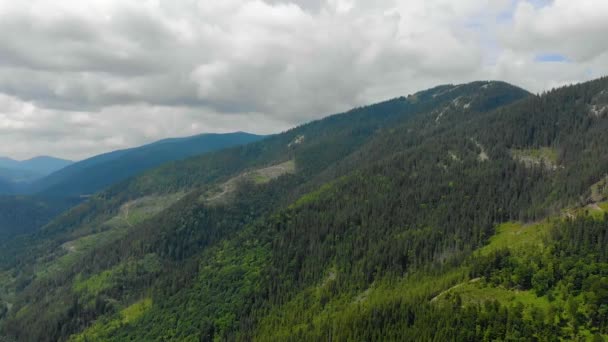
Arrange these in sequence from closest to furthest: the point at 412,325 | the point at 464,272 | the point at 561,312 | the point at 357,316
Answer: the point at 561,312, the point at 412,325, the point at 357,316, the point at 464,272

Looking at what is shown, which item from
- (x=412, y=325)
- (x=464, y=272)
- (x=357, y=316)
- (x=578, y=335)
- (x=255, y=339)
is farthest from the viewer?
(x=255, y=339)

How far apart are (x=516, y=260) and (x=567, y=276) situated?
21079 mm

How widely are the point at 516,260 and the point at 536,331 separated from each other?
43.8 metres

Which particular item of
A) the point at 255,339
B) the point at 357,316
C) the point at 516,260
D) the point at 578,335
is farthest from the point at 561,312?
the point at 255,339

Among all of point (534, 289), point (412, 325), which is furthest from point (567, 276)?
point (412, 325)

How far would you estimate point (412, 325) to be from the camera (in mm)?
153250

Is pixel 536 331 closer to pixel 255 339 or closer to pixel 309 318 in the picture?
pixel 309 318

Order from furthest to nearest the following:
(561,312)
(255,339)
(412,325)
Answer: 1. (255,339)
2. (412,325)
3. (561,312)

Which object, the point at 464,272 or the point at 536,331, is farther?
the point at 464,272

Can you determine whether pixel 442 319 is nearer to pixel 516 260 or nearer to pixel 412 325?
pixel 412 325

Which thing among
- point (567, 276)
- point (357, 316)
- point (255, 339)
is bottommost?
point (255, 339)

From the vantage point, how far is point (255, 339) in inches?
7692

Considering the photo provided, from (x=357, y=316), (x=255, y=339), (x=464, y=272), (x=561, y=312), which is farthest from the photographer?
(x=255, y=339)

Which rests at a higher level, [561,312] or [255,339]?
[561,312]
